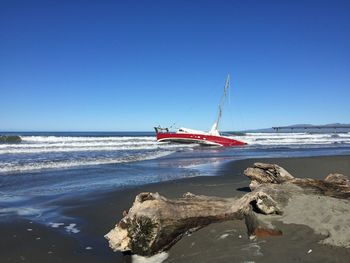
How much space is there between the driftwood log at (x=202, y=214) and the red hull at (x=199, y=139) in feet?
113

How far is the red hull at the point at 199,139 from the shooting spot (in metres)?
40.0

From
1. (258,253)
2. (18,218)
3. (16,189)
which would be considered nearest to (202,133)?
(16,189)

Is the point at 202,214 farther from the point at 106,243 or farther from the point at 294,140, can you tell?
the point at 294,140

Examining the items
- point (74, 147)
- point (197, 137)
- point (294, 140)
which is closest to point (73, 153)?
point (74, 147)

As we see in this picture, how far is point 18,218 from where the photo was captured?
280 inches

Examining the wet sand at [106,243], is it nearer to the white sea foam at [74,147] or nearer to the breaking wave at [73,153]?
the breaking wave at [73,153]

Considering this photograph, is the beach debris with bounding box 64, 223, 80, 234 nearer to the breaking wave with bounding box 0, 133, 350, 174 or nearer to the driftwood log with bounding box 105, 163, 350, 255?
the driftwood log with bounding box 105, 163, 350, 255

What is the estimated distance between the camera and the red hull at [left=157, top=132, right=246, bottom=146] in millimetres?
39969

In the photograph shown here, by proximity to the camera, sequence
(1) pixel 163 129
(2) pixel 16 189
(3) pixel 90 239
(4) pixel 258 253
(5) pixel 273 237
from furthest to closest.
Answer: (1) pixel 163 129 < (2) pixel 16 189 < (3) pixel 90 239 < (5) pixel 273 237 < (4) pixel 258 253

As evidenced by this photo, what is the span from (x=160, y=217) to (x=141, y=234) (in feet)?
1.03

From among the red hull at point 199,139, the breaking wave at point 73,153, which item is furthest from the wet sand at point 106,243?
the red hull at point 199,139

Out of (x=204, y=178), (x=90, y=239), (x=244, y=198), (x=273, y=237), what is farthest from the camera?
(x=204, y=178)

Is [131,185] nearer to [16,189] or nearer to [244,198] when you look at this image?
[16,189]

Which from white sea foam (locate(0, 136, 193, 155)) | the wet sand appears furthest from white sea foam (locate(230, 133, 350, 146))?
the wet sand
